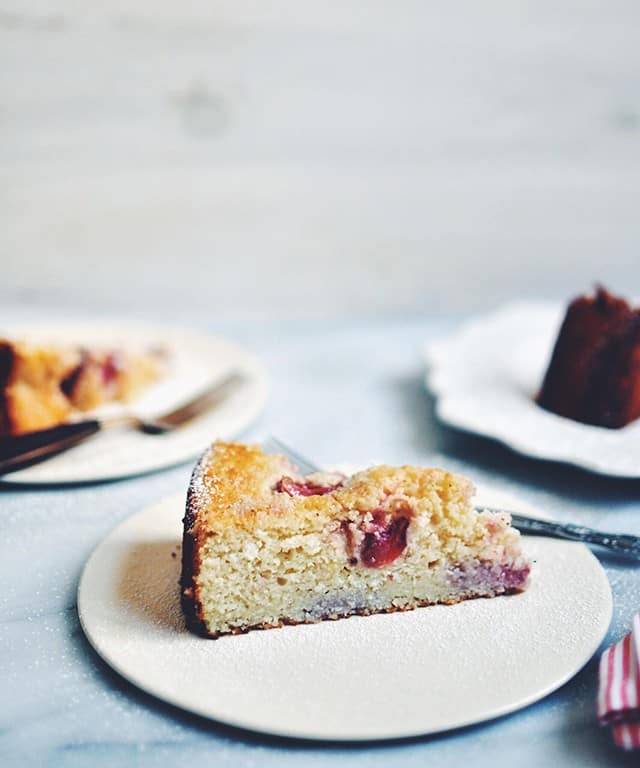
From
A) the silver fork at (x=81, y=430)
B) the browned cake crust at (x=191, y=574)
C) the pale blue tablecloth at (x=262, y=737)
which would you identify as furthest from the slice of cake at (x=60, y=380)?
the browned cake crust at (x=191, y=574)

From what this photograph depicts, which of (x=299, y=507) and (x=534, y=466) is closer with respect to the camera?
(x=299, y=507)

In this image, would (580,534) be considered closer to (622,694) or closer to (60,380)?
(622,694)

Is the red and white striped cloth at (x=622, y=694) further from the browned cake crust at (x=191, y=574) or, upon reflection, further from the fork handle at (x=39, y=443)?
the fork handle at (x=39, y=443)

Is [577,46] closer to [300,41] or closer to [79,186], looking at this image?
[300,41]

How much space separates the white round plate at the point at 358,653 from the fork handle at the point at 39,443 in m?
0.41

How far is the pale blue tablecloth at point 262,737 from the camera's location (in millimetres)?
1040

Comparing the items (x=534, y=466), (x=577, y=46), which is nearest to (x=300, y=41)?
(x=577, y=46)

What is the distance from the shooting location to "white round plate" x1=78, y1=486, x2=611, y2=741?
1.06 meters

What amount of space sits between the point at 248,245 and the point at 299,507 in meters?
1.67

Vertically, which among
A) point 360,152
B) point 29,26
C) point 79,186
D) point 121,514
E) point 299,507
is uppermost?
point 29,26

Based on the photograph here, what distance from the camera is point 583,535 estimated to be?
1442 mm

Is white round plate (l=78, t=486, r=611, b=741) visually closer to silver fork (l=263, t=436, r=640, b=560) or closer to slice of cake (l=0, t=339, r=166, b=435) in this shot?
silver fork (l=263, t=436, r=640, b=560)

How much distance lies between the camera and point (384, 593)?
1327mm

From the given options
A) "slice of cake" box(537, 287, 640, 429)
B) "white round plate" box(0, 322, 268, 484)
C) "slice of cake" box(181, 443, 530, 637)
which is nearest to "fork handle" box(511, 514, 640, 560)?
"slice of cake" box(181, 443, 530, 637)
